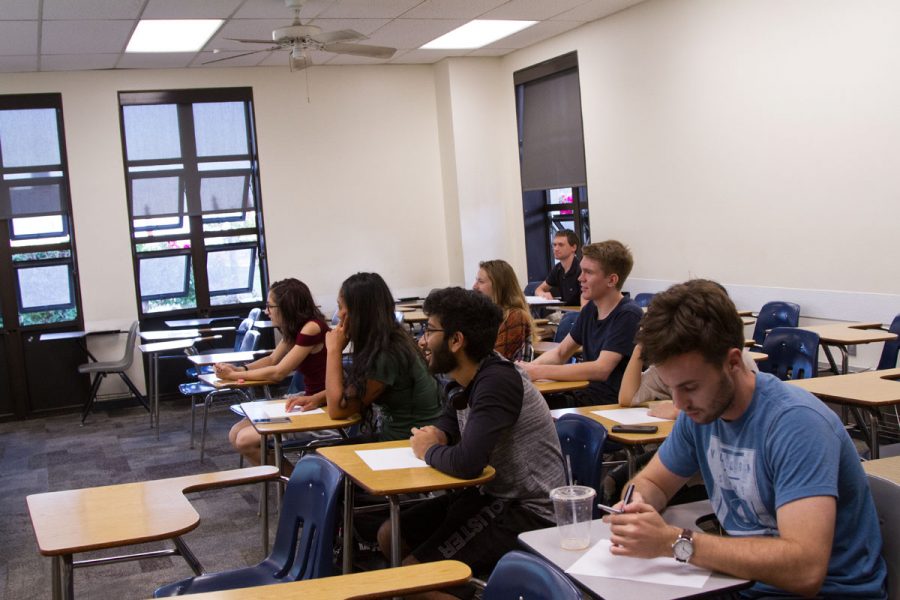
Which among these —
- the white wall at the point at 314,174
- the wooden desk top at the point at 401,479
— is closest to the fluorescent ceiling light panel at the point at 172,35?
the white wall at the point at 314,174

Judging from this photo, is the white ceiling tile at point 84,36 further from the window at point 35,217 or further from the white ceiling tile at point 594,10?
the white ceiling tile at point 594,10

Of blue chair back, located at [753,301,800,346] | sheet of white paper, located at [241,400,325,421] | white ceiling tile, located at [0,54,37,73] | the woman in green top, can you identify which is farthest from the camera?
white ceiling tile, located at [0,54,37,73]

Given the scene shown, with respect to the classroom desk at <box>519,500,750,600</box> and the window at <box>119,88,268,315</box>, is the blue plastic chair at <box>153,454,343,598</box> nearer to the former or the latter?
the classroom desk at <box>519,500,750,600</box>

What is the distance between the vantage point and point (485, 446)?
8.66 ft

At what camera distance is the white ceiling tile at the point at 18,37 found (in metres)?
6.65

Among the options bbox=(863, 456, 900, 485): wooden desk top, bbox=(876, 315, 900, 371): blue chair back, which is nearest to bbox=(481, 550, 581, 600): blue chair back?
bbox=(863, 456, 900, 485): wooden desk top

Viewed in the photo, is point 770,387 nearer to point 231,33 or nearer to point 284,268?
point 231,33

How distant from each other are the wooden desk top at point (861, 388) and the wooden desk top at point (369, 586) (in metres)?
1.96

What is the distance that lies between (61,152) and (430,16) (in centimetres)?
386

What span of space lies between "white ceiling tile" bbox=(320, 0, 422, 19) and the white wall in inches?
88.7

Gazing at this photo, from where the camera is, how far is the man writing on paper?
8.80 ft

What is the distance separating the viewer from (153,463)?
6.36 meters

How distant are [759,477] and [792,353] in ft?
10.5

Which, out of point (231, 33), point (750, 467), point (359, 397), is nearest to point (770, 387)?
point (750, 467)
